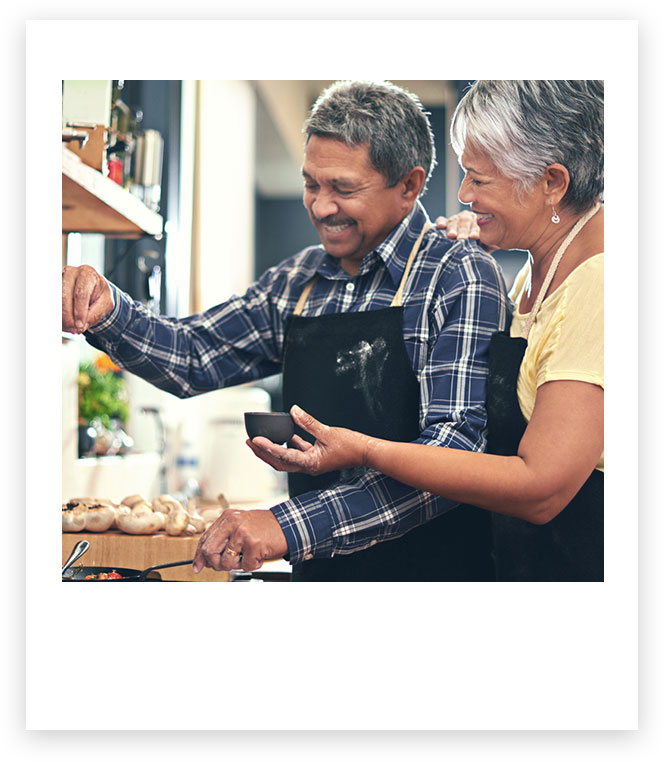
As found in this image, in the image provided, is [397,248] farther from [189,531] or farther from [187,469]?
[187,469]

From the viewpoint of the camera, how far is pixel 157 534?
5.11 feet

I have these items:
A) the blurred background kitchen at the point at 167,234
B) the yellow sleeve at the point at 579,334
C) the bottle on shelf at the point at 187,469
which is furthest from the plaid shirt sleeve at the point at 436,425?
the bottle on shelf at the point at 187,469

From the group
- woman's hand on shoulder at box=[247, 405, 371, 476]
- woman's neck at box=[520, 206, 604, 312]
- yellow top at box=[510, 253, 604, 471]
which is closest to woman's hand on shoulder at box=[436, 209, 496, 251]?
woman's neck at box=[520, 206, 604, 312]

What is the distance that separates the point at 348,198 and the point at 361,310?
0.67 ft

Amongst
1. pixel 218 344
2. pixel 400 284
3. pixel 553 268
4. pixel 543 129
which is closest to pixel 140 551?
pixel 218 344

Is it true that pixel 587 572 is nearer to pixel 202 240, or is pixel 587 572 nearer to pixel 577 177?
pixel 577 177

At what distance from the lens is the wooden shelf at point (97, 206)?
63.5 inches

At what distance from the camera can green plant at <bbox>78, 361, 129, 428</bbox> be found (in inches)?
96.7

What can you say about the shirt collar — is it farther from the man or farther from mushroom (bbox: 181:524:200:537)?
mushroom (bbox: 181:524:200:537)

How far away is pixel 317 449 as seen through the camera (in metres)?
1.26

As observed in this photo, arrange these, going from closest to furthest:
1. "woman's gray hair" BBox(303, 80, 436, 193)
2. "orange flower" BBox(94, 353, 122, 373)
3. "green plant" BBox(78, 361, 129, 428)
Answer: "woman's gray hair" BBox(303, 80, 436, 193) < "green plant" BBox(78, 361, 129, 428) < "orange flower" BBox(94, 353, 122, 373)

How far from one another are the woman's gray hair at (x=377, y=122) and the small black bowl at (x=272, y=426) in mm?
521
